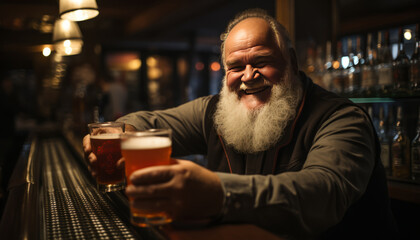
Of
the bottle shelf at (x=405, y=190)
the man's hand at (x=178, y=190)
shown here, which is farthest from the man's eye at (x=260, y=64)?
the bottle shelf at (x=405, y=190)

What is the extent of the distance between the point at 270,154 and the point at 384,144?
3.87ft

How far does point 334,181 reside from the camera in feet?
3.18

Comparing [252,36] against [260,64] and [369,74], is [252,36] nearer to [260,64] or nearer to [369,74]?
[260,64]

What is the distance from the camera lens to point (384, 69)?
2.41m

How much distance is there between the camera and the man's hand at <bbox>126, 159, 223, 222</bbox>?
71cm

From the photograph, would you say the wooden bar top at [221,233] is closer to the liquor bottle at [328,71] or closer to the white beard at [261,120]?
the white beard at [261,120]

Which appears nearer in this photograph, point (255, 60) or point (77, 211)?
point (77, 211)

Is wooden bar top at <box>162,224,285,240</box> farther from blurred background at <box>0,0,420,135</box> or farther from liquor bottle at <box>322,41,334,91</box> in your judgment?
liquor bottle at <box>322,41,334,91</box>

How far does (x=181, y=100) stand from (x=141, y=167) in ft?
37.3

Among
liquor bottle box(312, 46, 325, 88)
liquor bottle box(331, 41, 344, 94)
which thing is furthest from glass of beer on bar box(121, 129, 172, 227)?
liquor bottle box(312, 46, 325, 88)

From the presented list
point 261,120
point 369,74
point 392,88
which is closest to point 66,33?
point 261,120

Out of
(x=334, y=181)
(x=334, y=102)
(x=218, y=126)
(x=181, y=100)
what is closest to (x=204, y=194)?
(x=334, y=181)

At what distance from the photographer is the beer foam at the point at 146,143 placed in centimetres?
81

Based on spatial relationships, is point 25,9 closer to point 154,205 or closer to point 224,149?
point 224,149
